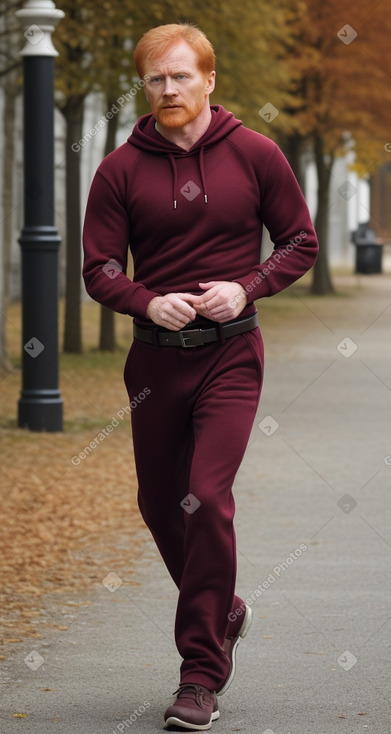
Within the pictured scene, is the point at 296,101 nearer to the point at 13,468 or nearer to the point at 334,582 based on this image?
the point at 13,468

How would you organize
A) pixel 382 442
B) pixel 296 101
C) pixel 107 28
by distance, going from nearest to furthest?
pixel 382 442 < pixel 107 28 < pixel 296 101

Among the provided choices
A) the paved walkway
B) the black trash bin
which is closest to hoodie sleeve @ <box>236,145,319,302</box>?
the paved walkway

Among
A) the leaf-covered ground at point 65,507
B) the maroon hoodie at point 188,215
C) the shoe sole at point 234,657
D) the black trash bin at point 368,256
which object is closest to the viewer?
the maroon hoodie at point 188,215

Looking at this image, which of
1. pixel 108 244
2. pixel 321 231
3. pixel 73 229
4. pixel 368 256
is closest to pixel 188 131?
pixel 108 244

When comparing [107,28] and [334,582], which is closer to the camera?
[334,582]

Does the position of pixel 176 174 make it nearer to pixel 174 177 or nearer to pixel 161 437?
pixel 174 177

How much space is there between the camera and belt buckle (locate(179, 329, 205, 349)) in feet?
14.7

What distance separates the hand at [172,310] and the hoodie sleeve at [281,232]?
20 centimetres

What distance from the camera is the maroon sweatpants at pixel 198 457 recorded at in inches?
175

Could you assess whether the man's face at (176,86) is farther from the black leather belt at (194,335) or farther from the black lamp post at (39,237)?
the black lamp post at (39,237)

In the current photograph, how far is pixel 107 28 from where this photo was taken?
15547 mm

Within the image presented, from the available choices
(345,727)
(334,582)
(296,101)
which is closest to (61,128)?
(296,101)

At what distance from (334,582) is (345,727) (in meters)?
1.98

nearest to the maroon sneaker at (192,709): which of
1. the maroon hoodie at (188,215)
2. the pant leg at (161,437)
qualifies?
the pant leg at (161,437)
